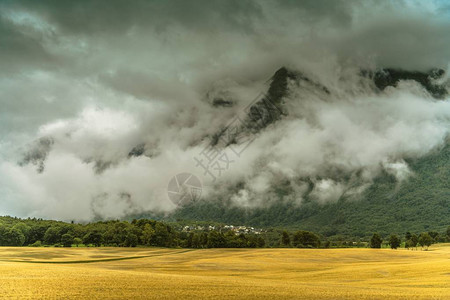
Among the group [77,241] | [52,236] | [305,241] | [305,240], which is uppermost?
[52,236]

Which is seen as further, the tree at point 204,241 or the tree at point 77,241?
the tree at point 204,241

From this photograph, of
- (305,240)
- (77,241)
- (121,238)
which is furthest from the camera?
(305,240)

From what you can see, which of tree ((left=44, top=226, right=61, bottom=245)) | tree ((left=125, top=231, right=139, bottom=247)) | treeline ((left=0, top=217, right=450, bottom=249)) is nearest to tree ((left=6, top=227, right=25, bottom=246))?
treeline ((left=0, top=217, right=450, bottom=249))

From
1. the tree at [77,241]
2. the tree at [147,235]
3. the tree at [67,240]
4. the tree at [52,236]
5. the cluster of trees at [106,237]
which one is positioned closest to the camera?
the cluster of trees at [106,237]

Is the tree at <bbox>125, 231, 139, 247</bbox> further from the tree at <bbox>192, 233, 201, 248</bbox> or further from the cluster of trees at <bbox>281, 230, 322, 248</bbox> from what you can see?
the cluster of trees at <bbox>281, 230, 322, 248</bbox>

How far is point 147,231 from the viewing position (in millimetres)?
166500


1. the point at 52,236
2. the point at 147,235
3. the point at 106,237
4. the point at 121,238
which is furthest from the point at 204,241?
the point at 52,236

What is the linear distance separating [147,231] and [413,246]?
138483mm

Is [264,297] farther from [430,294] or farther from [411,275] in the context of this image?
[411,275]

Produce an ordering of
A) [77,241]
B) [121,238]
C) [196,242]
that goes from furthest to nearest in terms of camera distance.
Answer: [196,242] → [121,238] → [77,241]

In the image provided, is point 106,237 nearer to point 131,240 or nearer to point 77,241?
point 131,240

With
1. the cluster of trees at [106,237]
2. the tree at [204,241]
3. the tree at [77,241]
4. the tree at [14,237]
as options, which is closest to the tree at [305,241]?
the cluster of trees at [106,237]

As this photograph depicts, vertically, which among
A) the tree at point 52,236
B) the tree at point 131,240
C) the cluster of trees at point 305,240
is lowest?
the cluster of trees at point 305,240

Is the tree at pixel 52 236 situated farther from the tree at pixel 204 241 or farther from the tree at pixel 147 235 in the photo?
the tree at pixel 204 241
